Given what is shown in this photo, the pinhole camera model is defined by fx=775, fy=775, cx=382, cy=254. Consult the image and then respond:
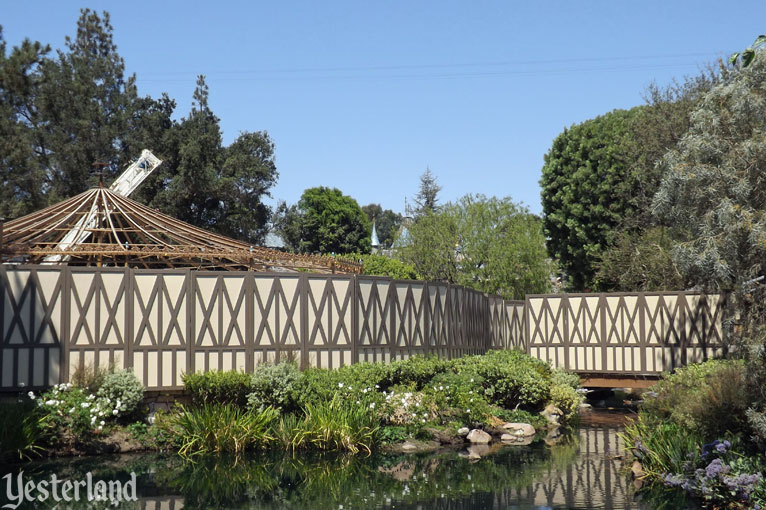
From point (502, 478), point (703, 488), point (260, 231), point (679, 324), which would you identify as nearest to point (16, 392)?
point (502, 478)

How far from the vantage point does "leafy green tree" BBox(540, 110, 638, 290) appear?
33688mm

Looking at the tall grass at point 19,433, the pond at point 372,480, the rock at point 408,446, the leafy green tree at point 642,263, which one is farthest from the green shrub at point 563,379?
the tall grass at point 19,433

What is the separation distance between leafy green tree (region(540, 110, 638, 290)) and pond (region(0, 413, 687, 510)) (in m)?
19.8

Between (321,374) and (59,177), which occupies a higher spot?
(59,177)

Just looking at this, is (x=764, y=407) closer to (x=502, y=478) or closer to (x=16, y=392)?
(x=502, y=478)

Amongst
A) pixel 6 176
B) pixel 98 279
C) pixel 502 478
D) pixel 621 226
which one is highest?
pixel 6 176

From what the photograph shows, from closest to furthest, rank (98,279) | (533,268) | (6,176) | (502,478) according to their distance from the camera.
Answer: (502,478)
(98,279)
(6,176)
(533,268)

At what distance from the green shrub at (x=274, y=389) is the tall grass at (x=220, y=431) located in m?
0.53

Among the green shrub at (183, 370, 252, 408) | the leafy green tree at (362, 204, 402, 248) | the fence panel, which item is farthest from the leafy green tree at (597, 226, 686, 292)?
the leafy green tree at (362, 204, 402, 248)

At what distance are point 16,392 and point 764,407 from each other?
43.7ft

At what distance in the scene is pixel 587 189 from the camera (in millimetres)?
34562

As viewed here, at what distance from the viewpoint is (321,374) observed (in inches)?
650

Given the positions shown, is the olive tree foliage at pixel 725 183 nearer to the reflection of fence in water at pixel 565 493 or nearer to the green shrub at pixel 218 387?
the reflection of fence in water at pixel 565 493

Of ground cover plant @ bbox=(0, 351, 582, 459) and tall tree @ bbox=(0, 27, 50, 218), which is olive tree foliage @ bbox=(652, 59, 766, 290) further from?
tall tree @ bbox=(0, 27, 50, 218)
